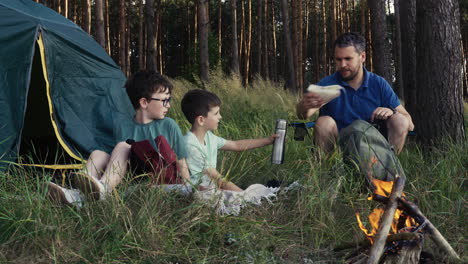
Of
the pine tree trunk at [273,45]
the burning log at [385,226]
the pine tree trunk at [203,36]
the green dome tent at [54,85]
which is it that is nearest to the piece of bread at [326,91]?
the burning log at [385,226]

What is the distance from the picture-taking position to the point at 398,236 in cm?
229

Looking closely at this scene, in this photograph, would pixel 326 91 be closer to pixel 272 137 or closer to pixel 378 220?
pixel 272 137

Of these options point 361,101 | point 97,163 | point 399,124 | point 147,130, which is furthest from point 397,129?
point 97,163

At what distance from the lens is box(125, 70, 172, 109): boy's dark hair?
386cm

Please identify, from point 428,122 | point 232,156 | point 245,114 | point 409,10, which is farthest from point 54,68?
point 409,10

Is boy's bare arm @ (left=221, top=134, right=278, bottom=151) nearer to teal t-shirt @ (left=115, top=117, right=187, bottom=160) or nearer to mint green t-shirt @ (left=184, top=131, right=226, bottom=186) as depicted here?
mint green t-shirt @ (left=184, top=131, right=226, bottom=186)

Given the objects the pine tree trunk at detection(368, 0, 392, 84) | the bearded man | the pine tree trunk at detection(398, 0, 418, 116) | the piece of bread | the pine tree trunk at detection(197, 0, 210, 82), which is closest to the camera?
the piece of bread

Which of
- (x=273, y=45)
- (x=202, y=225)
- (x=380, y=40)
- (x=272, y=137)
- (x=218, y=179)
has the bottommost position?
(x=202, y=225)

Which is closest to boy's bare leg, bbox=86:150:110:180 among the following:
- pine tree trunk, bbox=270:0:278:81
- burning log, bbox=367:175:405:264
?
burning log, bbox=367:175:405:264

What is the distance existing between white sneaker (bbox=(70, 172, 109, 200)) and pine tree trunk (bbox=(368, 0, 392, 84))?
22.2 feet

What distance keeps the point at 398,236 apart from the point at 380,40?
24.1ft

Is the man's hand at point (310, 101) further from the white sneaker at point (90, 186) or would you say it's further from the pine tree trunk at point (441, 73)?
the pine tree trunk at point (441, 73)

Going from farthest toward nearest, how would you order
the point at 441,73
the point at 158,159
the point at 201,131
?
1. the point at 441,73
2. the point at 201,131
3. the point at 158,159

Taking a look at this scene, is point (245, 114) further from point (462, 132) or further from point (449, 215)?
point (449, 215)
